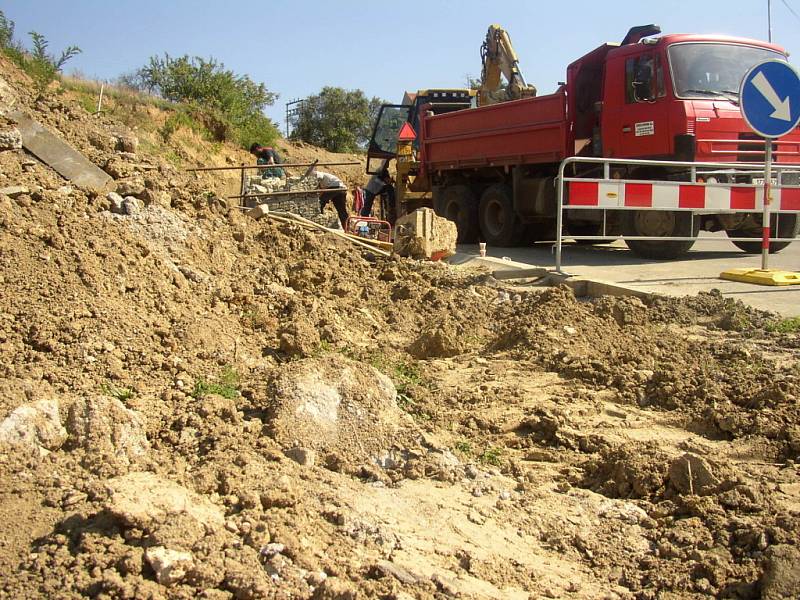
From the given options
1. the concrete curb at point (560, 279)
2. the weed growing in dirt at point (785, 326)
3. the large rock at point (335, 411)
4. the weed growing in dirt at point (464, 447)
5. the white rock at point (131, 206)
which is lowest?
the weed growing in dirt at point (464, 447)

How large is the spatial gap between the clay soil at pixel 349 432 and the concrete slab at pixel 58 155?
0.18m

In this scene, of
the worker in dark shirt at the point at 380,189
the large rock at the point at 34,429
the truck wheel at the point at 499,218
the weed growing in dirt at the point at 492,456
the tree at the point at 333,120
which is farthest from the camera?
the tree at the point at 333,120

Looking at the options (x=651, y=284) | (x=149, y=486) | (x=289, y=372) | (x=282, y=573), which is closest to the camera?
(x=282, y=573)

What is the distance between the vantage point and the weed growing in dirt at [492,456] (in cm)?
395

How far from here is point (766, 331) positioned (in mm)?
5805

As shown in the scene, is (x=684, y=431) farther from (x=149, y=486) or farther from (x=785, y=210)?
(x=785, y=210)

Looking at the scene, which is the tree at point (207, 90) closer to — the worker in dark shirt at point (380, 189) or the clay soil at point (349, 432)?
the worker in dark shirt at point (380, 189)

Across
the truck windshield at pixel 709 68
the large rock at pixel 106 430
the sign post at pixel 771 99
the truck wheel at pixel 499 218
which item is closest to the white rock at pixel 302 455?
the large rock at pixel 106 430

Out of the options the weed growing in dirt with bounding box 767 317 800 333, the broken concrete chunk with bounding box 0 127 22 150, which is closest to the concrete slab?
the broken concrete chunk with bounding box 0 127 22 150

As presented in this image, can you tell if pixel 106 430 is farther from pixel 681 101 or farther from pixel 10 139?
pixel 681 101

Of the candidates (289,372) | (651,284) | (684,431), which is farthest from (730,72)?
(289,372)

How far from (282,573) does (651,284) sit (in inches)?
235

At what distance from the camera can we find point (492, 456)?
13.2ft

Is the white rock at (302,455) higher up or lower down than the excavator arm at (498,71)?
lower down
